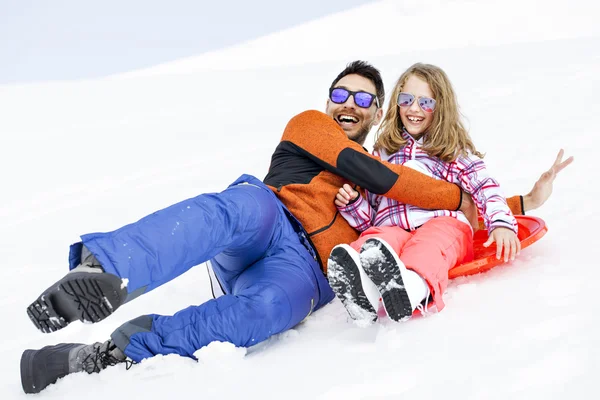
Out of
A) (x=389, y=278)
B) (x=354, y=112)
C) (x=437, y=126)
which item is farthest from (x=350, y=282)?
(x=354, y=112)

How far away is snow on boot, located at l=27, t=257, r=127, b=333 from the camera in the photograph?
4.59 ft

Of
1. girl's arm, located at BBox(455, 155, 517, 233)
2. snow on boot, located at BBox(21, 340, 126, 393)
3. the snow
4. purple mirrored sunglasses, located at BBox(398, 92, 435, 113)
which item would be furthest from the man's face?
snow on boot, located at BBox(21, 340, 126, 393)

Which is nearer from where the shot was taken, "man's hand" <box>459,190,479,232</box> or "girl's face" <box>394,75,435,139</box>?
"man's hand" <box>459,190,479,232</box>

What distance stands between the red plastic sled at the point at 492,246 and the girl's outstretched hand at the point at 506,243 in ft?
0.17

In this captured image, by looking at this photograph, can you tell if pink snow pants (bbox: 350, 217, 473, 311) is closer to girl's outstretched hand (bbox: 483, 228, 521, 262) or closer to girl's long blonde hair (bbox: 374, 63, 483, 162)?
girl's outstretched hand (bbox: 483, 228, 521, 262)

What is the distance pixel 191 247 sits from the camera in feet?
5.37

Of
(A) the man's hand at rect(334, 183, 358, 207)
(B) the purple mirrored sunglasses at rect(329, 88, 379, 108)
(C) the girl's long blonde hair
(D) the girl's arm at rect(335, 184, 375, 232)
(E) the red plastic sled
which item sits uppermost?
(B) the purple mirrored sunglasses at rect(329, 88, 379, 108)

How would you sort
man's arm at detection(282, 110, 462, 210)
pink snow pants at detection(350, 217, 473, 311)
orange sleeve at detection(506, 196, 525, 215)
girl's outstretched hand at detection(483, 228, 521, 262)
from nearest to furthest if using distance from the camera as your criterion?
1. pink snow pants at detection(350, 217, 473, 311)
2. girl's outstretched hand at detection(483, 228, 521, 262)
3. man's arm at detection(282, 110, 462, 210)
4. orange sleeve at detection(506, 196, 525, 215)

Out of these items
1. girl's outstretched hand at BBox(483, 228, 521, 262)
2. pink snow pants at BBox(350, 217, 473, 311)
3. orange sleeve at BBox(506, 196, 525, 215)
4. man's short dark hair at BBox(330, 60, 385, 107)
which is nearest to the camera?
pink snow pants at BBox(350, 217, 473, 311)

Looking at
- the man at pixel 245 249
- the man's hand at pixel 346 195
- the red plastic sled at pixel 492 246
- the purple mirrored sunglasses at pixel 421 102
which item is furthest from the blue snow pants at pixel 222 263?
the purple mirrored sunglasses at pixel 421 102

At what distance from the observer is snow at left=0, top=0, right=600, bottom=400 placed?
1457 mm

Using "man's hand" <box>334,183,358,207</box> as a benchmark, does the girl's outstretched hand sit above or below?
below

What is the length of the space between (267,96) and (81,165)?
6.94 ft

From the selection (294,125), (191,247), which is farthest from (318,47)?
(191,247)
